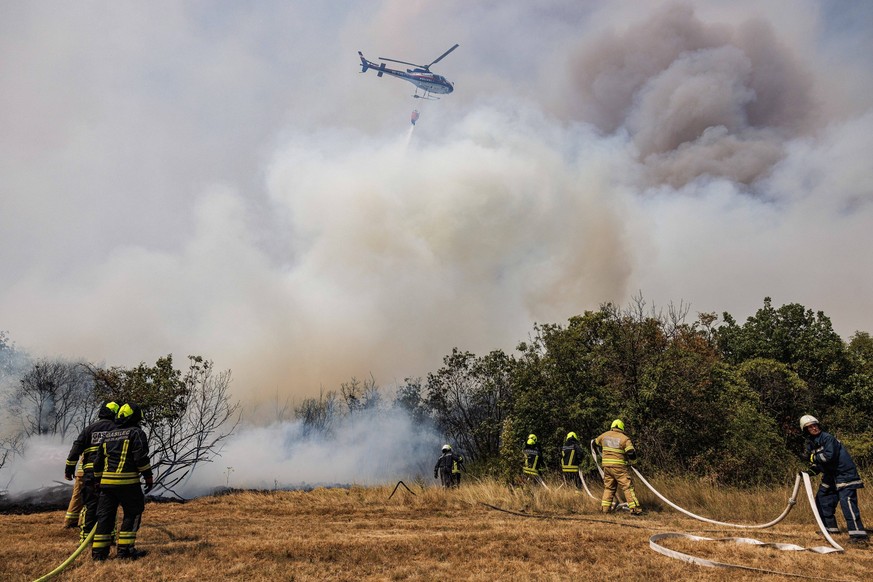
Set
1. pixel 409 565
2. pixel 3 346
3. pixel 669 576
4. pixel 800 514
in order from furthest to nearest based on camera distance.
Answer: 1. pixel 3 346
2. pixel 800 514
3. pixel 409 565
4. pixel 669 576

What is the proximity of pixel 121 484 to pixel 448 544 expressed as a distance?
4.48m

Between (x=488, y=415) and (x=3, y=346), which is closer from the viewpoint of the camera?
(x=488, y=415)

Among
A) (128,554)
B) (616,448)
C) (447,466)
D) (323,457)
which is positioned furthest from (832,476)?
(323,457)

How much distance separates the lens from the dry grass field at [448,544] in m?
5.65

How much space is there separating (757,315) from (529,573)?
34903 millimetres

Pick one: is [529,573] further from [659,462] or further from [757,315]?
[757,315]

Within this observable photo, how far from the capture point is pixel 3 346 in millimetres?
35438

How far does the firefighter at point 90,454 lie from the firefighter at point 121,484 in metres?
0.38

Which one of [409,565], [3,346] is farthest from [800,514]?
[3,346]

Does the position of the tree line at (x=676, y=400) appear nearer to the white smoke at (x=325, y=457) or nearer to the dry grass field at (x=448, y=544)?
the dry grass field at (x=448, y=544)

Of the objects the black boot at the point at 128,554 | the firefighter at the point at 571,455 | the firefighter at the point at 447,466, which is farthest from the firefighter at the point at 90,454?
the firefighter at the point at 447,466

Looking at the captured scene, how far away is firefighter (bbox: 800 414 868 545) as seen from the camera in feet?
24.9

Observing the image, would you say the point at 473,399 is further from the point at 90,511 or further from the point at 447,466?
the point at 90,511

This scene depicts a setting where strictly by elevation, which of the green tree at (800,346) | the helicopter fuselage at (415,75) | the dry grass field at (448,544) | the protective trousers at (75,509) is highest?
the helicopter fuselage at (415,75)
